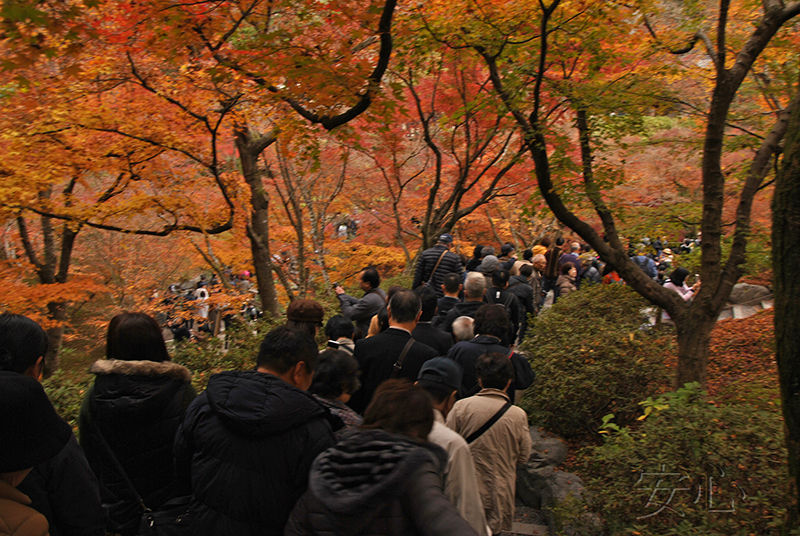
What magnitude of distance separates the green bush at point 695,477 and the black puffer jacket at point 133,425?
267cm

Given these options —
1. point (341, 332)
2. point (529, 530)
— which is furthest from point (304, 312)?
point (529, 530)

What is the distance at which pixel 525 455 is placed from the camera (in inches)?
123

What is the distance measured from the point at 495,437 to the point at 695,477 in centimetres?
143

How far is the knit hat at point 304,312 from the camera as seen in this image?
3891 mm

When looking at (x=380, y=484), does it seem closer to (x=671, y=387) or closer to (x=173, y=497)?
(x=173, y=497)

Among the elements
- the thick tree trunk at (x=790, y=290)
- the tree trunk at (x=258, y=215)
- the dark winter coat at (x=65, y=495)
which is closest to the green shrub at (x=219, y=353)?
the tree trunk at (x=258, y=215)

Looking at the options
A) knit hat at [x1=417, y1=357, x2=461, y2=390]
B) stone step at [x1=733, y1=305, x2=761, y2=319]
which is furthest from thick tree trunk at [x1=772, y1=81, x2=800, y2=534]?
stone step at [x1=733, y1=305, x2=761, y2=319]

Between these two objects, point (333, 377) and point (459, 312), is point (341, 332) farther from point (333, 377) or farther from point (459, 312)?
point (459, 312)

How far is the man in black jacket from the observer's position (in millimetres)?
2057

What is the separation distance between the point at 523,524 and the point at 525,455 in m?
1.64

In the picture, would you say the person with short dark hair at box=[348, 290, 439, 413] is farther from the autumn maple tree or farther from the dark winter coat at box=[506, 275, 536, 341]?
the dark winter coat at box=[506, 275, 536, 341]

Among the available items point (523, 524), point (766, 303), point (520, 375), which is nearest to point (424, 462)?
point (520, 375)

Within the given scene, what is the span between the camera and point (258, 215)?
9.55m

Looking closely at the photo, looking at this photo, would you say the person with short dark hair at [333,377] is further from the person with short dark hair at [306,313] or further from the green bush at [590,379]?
the green bush at [590,379]
